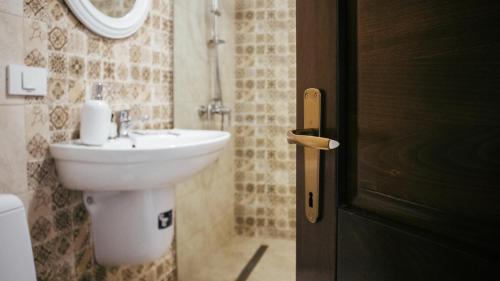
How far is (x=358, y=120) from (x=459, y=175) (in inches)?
7.1

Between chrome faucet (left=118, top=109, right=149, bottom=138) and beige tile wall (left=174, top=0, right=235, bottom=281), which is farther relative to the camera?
beige tile wall (left=174, top=0, right=235, bottom=281)

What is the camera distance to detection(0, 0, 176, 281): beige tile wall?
1247 mm

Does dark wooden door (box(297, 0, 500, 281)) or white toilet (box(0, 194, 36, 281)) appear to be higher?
dark wooden door (box(297, 0, 500, 281))

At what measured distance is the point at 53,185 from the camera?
1.41 m

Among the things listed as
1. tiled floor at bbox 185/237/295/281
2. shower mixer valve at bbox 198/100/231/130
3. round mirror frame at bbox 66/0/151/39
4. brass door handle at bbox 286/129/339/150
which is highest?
round mirror frame at bbox 66/0/151/39

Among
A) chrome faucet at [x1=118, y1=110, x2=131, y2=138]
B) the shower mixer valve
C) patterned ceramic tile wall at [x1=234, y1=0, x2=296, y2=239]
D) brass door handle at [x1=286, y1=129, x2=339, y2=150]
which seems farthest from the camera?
patterned ceramic tile wall at [x1=234, y1=0, x2=296, y2=239]

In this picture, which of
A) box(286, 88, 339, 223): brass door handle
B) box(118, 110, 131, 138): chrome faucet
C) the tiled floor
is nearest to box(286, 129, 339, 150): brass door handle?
box(286, 88, 339, 223): brass door handle

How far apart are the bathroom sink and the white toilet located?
30 cm

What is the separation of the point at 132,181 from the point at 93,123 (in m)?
0.28

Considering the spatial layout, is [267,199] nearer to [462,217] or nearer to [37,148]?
[37,148]

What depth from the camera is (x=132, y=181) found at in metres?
1.29

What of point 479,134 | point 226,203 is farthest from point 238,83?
point 479,134

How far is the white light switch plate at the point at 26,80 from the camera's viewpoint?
1225mm

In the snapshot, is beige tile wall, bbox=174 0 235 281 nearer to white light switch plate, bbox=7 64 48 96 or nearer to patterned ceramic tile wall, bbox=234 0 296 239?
patterned ceramic tile wall, bbox=234 0 296 239
